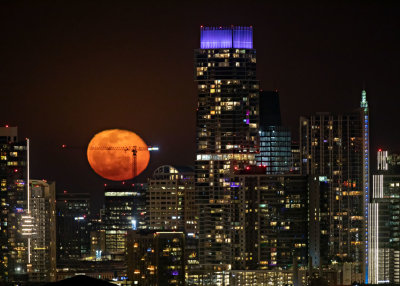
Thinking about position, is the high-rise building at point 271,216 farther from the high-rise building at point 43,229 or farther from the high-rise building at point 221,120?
the high-rise building at point 43,229

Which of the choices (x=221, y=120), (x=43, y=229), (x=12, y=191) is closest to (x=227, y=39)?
(x=221, y=120)

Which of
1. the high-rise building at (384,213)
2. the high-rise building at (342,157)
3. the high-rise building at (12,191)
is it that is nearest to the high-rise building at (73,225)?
the high-rise building at (12,191)

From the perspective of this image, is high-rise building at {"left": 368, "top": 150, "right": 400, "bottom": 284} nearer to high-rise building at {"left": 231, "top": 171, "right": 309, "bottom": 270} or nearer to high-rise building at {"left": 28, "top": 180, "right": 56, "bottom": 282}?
high-rise building at {"left": 231, "top": 171, "right": 309, "bottom": 270}

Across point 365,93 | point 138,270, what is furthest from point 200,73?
point 138,270

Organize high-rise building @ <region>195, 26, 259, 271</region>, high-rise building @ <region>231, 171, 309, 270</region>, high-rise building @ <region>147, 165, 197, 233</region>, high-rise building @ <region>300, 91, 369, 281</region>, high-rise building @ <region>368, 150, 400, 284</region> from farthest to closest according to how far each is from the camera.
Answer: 1. high-rise building @ <region>147, 165, 197, 233</region>
2. high-rise building @ <region>300, 91, 369, 281</region>
3. high-rise building @ <region>368, 150, 400, 284</region>
4. high-rise building @ <region>195, 26, 259, 271</region>
5. high-rise building @ <region>231, 171, 309, 270</region>

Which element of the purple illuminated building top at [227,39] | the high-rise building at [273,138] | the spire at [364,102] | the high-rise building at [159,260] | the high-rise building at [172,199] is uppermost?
the purple illuminated building top at [227,39]

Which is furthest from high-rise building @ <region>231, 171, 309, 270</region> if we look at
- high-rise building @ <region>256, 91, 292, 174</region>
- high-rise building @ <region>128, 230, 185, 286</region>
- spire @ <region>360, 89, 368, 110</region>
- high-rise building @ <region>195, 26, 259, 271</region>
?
high-rise building @ <region>128, 230, 185, 286</region>
